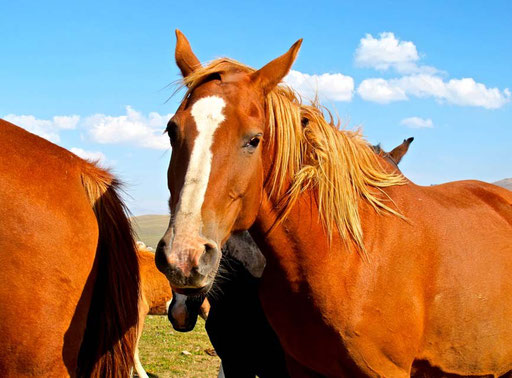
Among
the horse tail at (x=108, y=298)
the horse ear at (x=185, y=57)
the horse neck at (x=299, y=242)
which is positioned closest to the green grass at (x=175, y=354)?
the horse tail at (x=108, y=298)

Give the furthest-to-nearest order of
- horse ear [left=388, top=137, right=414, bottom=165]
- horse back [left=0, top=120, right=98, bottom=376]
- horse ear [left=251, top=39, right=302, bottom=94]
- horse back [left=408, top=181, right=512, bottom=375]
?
horse ear [left=388, top=137, right=414, bottom=165]
horse back [left=408, top=181, right=512, bottom=375]
horse ear [left=251, top=39, right=302, bottom=94]
horse back [left=0, top=120, right=98, bottom=376]

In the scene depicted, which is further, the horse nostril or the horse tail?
the horse tail

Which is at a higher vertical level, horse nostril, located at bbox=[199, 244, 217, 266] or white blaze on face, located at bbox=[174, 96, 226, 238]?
white blaze on face, located at bbox=[174, 96, 226, 238]

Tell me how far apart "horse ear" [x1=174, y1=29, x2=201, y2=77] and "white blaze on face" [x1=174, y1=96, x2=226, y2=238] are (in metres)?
0.50

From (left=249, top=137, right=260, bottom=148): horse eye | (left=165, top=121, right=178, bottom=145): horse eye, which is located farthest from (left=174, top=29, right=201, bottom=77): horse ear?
(left=249, top=137, right=260, bottom=148): horse eye

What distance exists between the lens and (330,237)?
9.27ft

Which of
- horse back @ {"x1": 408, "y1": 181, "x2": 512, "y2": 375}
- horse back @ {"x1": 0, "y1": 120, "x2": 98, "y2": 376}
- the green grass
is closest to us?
horse back @ {"x1": 0, "y1": 120, "x2": 98, "y2": 376}

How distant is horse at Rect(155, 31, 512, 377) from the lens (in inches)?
98.7

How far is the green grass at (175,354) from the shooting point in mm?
7691

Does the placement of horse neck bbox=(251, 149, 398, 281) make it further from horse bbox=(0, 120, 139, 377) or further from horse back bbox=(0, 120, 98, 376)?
horse back bbox=(0, 120, 98, 376)

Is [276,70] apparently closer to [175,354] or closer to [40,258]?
[40,258]

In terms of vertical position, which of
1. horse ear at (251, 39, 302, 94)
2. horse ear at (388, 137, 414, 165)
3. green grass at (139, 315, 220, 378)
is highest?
horse ear at (388, 137, 414, 165)

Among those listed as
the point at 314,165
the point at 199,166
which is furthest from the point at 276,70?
the point at 199,166

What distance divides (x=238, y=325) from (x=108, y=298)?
1283 mm
